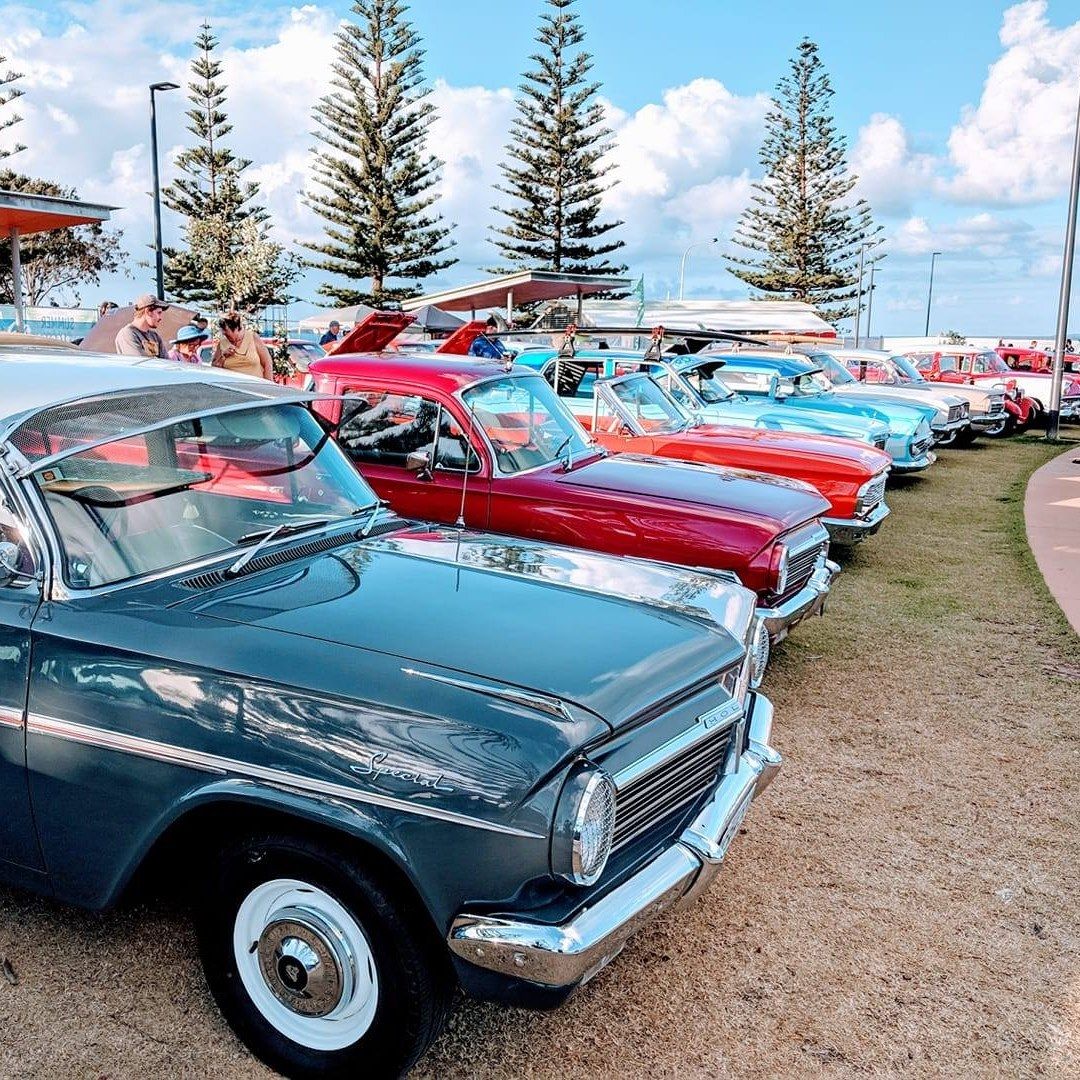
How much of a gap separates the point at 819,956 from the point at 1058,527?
8.86 m

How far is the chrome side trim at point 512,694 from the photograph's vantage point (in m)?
2.52

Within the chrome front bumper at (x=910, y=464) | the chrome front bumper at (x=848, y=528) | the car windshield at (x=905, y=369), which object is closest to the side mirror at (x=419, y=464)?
the chrome front bumper at (x=848, y=528)

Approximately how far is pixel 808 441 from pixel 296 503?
609 cm

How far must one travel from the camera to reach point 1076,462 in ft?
53.9

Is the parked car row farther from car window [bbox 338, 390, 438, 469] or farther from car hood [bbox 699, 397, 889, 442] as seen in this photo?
car hood [bbox 699, 397, 889, 442]

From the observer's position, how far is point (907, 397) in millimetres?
15734

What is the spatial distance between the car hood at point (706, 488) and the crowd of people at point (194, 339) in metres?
3.07

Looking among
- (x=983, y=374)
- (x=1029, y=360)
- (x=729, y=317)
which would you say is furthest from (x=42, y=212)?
(x=1029, y=360)

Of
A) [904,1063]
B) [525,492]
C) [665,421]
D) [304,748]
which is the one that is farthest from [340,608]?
[665,421]

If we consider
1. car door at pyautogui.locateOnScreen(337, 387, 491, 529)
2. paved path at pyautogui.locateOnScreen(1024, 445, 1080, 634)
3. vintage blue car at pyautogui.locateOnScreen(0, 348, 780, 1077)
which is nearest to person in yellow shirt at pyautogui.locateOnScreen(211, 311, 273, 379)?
car door at pyautogui.locateOnScreen(337, 387, 491, 529)

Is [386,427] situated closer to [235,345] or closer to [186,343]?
[235,345]

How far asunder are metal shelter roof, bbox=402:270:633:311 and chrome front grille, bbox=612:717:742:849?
21442 mm

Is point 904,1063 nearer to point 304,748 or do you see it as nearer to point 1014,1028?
point 1014,1028

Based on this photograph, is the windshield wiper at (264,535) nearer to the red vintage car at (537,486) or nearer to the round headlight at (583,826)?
the round headlight at (583,826)
